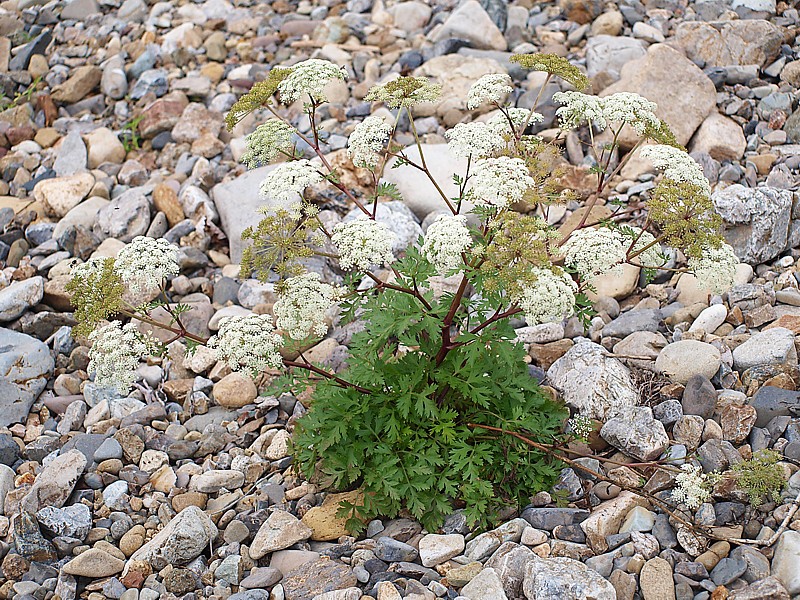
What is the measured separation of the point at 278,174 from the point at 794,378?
127 inches

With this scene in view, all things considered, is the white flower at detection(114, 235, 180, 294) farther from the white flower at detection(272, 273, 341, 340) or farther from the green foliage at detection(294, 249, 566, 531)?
the green foliage at detection(294, 249, 566, 531)

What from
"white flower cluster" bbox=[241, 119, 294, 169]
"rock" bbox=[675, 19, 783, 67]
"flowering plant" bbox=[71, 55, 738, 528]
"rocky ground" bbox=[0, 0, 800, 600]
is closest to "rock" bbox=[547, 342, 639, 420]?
"rocky ground" bbox=[0, 0, 800, 600]

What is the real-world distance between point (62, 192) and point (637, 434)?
20.4 ft

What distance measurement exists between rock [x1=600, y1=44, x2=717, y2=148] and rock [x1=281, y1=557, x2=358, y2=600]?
480cm

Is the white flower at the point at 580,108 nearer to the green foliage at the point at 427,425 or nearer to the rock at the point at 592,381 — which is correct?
the green foliage at the point at 427,425

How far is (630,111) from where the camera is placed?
13.4 feet

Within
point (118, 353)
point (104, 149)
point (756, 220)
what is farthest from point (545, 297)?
point (104, 149)

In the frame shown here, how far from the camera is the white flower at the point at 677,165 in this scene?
385 centimetres

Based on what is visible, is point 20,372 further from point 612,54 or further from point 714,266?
point 612,54

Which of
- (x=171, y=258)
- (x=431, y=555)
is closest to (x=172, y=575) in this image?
(x=431, y=555)

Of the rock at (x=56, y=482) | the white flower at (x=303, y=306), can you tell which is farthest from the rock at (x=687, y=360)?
the rock at (x=56, y=482)

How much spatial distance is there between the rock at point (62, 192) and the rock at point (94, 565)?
455 cm

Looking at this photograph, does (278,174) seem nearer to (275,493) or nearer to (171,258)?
(171,258)

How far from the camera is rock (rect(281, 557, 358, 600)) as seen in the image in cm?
415
